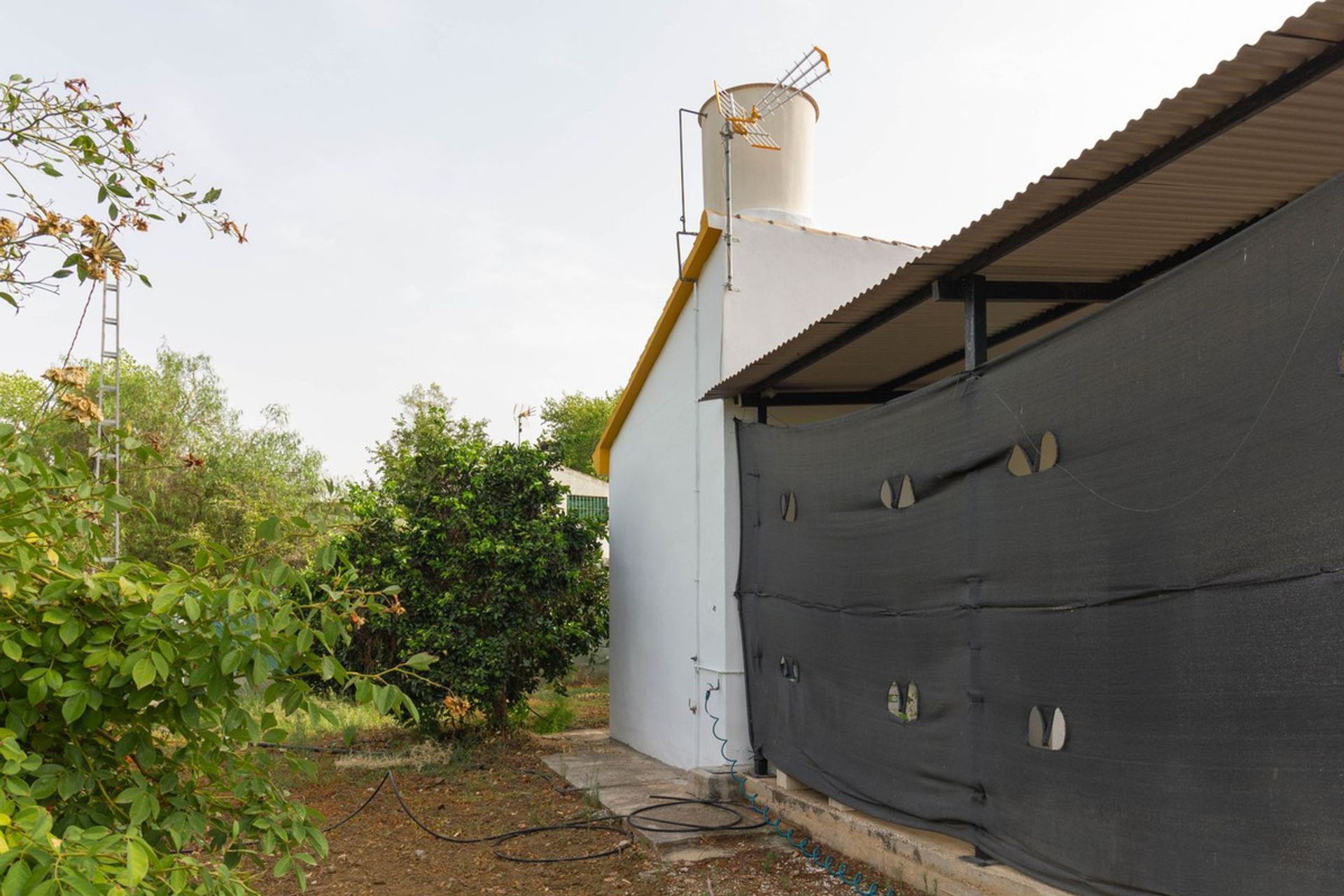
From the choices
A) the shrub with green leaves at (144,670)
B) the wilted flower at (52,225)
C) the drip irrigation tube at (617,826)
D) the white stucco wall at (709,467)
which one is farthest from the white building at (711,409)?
the wilted flower at (52,225)

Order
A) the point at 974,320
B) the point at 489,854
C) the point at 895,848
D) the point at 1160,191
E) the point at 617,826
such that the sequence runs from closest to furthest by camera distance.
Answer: the point at 1160,191 < the point at 974,320 < the point at 895,848 < the point at 489,854 < the point at 617,826

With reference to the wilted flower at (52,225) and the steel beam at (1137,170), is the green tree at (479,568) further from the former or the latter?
the wilted flower at (52,225)

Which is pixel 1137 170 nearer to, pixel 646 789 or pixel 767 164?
pixel 767 164

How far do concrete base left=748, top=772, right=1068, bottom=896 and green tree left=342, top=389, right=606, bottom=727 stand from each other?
4.03 m

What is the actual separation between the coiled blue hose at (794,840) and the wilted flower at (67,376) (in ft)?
14.7

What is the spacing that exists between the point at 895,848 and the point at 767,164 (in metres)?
6.25

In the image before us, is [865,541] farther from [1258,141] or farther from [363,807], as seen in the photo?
[363,807]

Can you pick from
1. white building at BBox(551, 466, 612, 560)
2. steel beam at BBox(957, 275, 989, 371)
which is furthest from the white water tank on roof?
white building at BBox(551, 466, 612, 560)

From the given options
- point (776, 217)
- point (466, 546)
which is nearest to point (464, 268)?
point (466, 546)

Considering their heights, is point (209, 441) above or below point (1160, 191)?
above

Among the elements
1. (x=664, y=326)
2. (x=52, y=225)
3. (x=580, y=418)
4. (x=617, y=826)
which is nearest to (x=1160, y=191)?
(x=52, y=225)

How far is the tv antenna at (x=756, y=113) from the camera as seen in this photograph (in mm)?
8252

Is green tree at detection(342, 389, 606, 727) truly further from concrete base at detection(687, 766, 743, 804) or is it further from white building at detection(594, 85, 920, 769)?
concrete base at detection(687, 766, 743, 804)

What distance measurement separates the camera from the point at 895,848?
537cm
